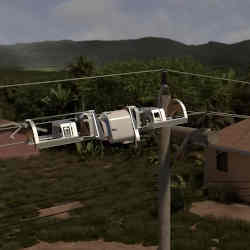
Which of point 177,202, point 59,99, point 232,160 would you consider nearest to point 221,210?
point 177,202

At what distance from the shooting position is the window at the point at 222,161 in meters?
24.6

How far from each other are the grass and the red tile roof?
4.67 metres

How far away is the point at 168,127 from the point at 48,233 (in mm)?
10692

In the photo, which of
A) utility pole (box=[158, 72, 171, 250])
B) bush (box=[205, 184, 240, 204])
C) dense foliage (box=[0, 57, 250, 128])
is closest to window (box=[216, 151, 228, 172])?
bush (box=[205, 184, 240, 204])

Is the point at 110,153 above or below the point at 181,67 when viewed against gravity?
below

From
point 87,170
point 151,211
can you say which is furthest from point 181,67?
point 151,211

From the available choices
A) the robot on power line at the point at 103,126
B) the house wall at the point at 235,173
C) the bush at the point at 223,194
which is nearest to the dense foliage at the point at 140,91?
the house wall at the point at 235,173

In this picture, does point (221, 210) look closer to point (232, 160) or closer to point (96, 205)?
point (232, 160)

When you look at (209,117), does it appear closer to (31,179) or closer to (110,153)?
(110,153)

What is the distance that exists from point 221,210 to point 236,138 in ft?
14.2

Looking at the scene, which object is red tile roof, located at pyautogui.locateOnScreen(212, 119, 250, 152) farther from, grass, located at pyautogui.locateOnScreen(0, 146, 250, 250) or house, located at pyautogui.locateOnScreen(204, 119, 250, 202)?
grass, located at pyautogui.locateOnScreen(0, 146, 250, 250)

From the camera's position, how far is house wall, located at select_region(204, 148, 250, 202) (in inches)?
919

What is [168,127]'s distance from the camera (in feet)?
35.0

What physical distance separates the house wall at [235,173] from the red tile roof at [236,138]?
491 mm
